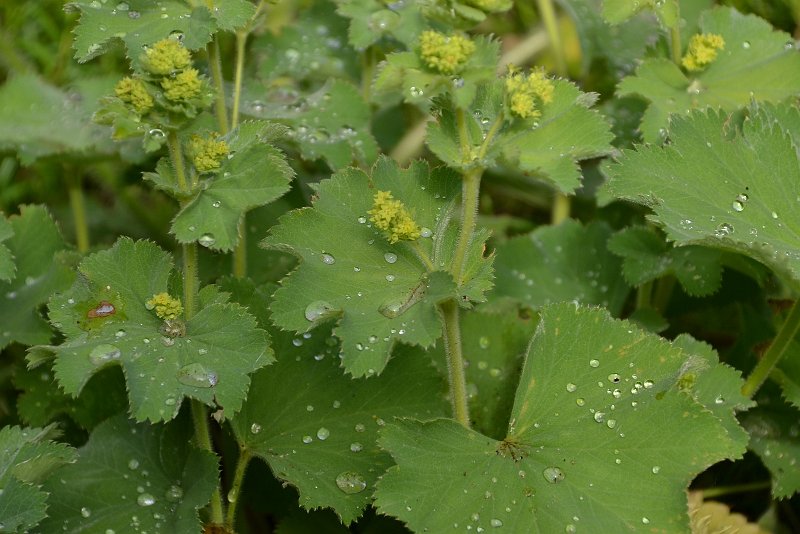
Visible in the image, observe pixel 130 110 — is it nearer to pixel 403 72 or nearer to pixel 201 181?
pixel 201 181

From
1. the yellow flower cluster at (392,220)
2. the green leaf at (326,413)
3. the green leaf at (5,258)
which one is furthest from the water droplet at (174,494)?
the yellow flower cluster at (392,220)

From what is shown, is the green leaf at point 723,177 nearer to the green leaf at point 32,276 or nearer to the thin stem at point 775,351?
the thin stem at point 775,351

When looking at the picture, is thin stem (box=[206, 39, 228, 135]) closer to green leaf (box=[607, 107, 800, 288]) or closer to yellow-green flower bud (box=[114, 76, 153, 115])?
yellow-green flower bud (box=[114, 76, 153, 115])

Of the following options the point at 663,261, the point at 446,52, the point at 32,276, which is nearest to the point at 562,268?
the point at 663,261

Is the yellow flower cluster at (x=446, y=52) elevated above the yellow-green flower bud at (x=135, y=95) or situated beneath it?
elevated above

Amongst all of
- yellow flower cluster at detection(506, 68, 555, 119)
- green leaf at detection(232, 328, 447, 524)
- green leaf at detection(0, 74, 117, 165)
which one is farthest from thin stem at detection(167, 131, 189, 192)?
green leaf at detection(0, 74, 117, 165)

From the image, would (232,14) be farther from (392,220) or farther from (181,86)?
(392,220)
